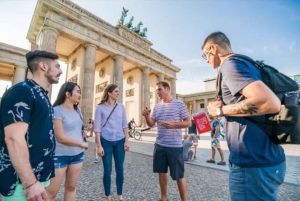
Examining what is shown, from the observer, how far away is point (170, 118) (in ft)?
8.50

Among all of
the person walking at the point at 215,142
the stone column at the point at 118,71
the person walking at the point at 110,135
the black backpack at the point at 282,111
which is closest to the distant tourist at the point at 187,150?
the person walking at the point at 215,142

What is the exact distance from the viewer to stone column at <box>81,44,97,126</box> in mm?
17234

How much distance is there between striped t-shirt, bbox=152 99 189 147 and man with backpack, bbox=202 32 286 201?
1319 mm

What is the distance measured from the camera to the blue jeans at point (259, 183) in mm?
1026

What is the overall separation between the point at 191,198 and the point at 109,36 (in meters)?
21.7

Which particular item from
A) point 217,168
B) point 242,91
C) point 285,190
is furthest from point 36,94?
point 217,168

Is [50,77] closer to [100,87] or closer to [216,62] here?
[216,62]

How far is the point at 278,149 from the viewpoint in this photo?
1.10m

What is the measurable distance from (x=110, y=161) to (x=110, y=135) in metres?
0.44

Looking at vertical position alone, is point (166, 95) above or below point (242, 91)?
above

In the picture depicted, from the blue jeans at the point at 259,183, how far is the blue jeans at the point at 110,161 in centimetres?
200

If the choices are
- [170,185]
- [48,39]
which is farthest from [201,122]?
[48,39]

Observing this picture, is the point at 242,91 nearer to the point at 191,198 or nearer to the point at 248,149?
the point at 248,149

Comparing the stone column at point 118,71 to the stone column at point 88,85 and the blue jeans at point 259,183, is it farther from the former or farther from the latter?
the blue jeans at point 259,183
